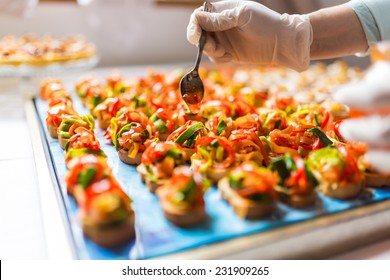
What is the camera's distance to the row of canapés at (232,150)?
3.67 ft

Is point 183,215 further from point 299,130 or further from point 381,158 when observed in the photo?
point 299,130

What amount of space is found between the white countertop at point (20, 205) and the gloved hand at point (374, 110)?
10.7 inches

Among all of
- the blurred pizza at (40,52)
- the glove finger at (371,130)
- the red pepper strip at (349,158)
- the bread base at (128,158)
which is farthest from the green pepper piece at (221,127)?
the blurred pizza at (40,52)

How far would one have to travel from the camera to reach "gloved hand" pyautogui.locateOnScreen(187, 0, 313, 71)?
65.9 inches

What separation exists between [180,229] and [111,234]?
0.17 m

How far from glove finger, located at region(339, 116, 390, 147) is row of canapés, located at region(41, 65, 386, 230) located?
0.56ft

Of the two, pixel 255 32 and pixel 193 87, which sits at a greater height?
pixel 255 32

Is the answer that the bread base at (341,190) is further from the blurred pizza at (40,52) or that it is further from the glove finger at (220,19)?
the blurred pizza at (40,52)

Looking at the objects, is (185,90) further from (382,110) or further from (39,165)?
(382,110)

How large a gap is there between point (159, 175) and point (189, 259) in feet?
1.21

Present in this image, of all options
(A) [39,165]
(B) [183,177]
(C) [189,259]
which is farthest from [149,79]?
(C) [189,259]

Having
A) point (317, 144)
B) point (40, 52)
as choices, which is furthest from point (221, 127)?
point (40, 52)

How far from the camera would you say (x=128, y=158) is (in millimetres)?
1558

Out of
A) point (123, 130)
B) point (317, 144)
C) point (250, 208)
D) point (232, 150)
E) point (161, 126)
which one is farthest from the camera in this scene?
point (161, 126)
